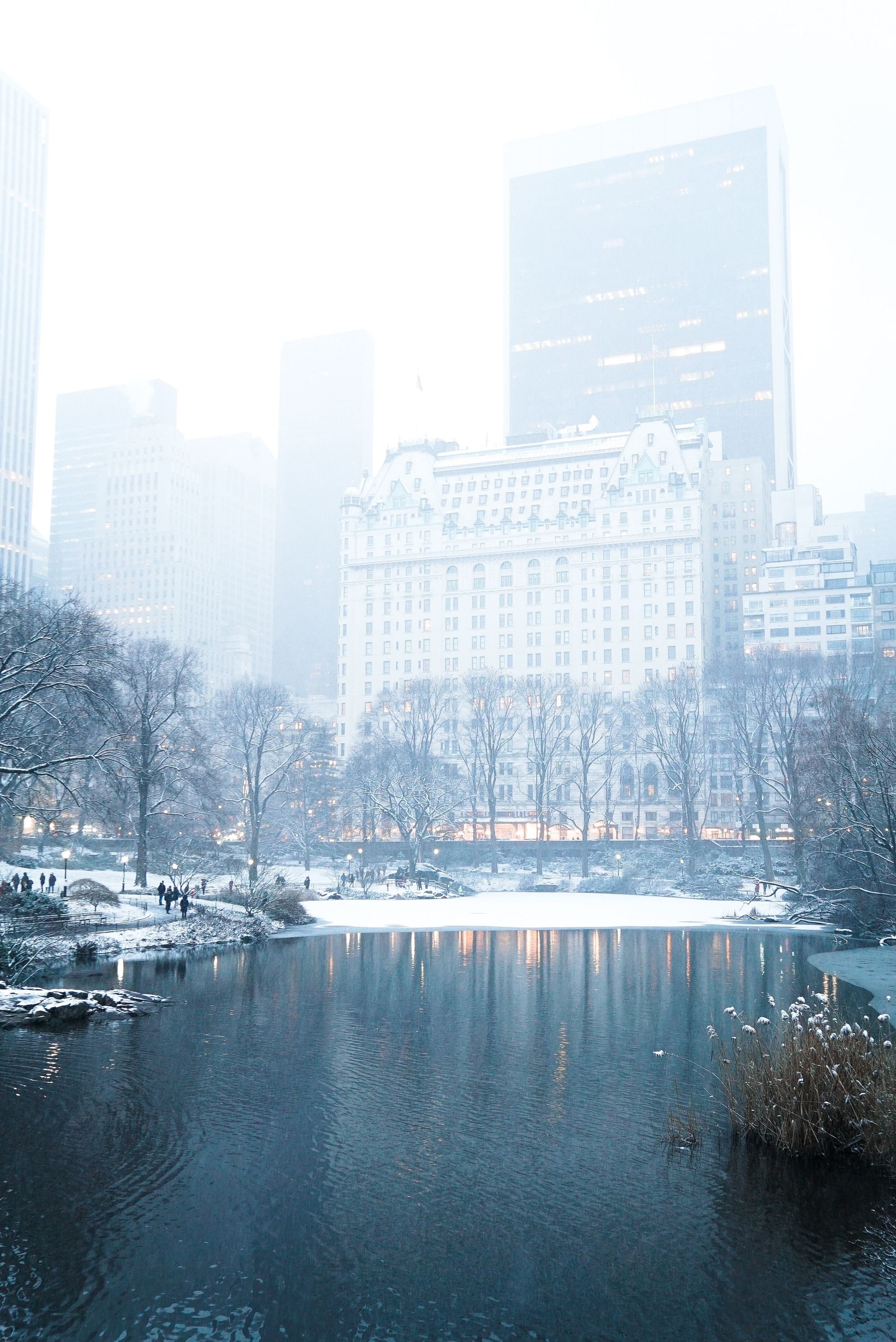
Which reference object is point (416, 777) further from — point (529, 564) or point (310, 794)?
point (529, 564)

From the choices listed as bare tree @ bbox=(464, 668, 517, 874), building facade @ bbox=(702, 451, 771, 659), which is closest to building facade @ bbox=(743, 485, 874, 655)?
building facade @ bbox=(702, 451, 771, 659)

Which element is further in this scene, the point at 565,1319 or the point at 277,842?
the point at 277,842

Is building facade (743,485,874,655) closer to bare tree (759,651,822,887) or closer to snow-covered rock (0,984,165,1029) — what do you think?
bare tree (759,651,822,887)

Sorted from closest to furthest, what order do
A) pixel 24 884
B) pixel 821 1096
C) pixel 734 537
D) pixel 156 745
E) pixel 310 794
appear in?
pixel 821 1096
pixel 24 884
pixel 156 745
pixel 310 794
pixel 734 537

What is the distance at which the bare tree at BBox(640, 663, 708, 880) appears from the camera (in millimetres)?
85750

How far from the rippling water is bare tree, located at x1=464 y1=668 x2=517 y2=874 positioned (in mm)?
67075

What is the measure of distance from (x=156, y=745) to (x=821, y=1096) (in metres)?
51.1

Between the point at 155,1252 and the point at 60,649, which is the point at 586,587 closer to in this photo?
the point at 60,649

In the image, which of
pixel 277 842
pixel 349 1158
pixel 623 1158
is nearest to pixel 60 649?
pixel 349 1158

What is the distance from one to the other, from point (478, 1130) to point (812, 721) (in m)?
60.9

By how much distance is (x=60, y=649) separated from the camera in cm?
4031

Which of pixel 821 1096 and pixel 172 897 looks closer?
pixel 821 1096

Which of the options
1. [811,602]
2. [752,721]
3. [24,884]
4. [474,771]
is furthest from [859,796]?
[811,602]

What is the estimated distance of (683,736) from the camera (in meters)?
85.2
